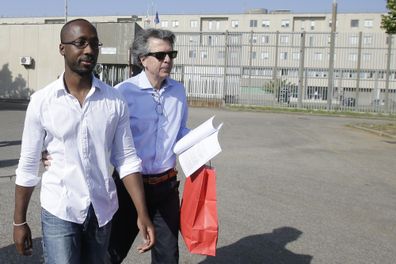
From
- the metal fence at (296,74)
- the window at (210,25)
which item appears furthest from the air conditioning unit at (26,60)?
the window at (210,25)

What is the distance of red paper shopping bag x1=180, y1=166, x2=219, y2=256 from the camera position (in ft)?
10.2

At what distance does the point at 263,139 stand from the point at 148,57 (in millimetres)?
11344

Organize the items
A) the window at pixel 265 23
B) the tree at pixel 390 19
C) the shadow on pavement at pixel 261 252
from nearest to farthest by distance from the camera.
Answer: the shadow on pavement at pixel 261 252
the tree at pixel 390 19
the window at pixel 265 23

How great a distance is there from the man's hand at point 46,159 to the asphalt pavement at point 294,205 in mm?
2022

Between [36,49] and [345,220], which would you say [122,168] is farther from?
[36,49]

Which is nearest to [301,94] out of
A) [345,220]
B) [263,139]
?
[263,139]

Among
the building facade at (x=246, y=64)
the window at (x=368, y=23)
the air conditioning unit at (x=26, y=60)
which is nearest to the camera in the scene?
the building facade at (x=246, y=64)

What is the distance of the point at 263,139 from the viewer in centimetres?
1422

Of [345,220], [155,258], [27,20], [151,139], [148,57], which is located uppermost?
[27,20]

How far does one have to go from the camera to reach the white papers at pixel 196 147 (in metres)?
3.08

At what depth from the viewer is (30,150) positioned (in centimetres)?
236

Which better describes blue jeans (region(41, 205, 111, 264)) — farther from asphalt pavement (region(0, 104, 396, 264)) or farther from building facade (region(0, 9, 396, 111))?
building facade (region(0, 9, 396, 111))

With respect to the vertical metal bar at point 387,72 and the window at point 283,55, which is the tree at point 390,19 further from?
the window at point 283,55

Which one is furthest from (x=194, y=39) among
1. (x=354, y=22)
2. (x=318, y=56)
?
(x=354, y=22)
